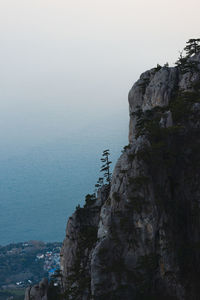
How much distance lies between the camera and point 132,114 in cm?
7962

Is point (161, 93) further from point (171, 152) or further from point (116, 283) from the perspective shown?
point (116, 283)

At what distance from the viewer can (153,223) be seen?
4969cm

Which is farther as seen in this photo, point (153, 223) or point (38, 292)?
point (38, 292)

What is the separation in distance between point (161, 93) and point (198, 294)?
38.6 meters

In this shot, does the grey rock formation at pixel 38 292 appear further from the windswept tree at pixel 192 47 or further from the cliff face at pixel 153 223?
the windswept tree at pixel 192 47

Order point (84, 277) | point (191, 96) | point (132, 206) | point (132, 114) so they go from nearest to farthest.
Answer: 1. point (132, 206)
2. point (84, 277)
3. point (191, 96)
4. point (132, 114)

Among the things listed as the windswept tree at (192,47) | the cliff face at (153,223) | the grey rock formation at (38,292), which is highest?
the windswept tree at (192,47)

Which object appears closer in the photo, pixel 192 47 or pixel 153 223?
pixel 153 223

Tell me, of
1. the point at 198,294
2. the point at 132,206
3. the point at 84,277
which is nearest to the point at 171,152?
the point at 132,206

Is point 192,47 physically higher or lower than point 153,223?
higher

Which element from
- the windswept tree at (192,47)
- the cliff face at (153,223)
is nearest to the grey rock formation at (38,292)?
the cliff face at (153,223)

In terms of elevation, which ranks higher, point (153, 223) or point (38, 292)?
point (153, 223)

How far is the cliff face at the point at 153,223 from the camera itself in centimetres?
4894

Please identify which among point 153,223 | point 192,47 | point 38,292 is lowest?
point 38,292
